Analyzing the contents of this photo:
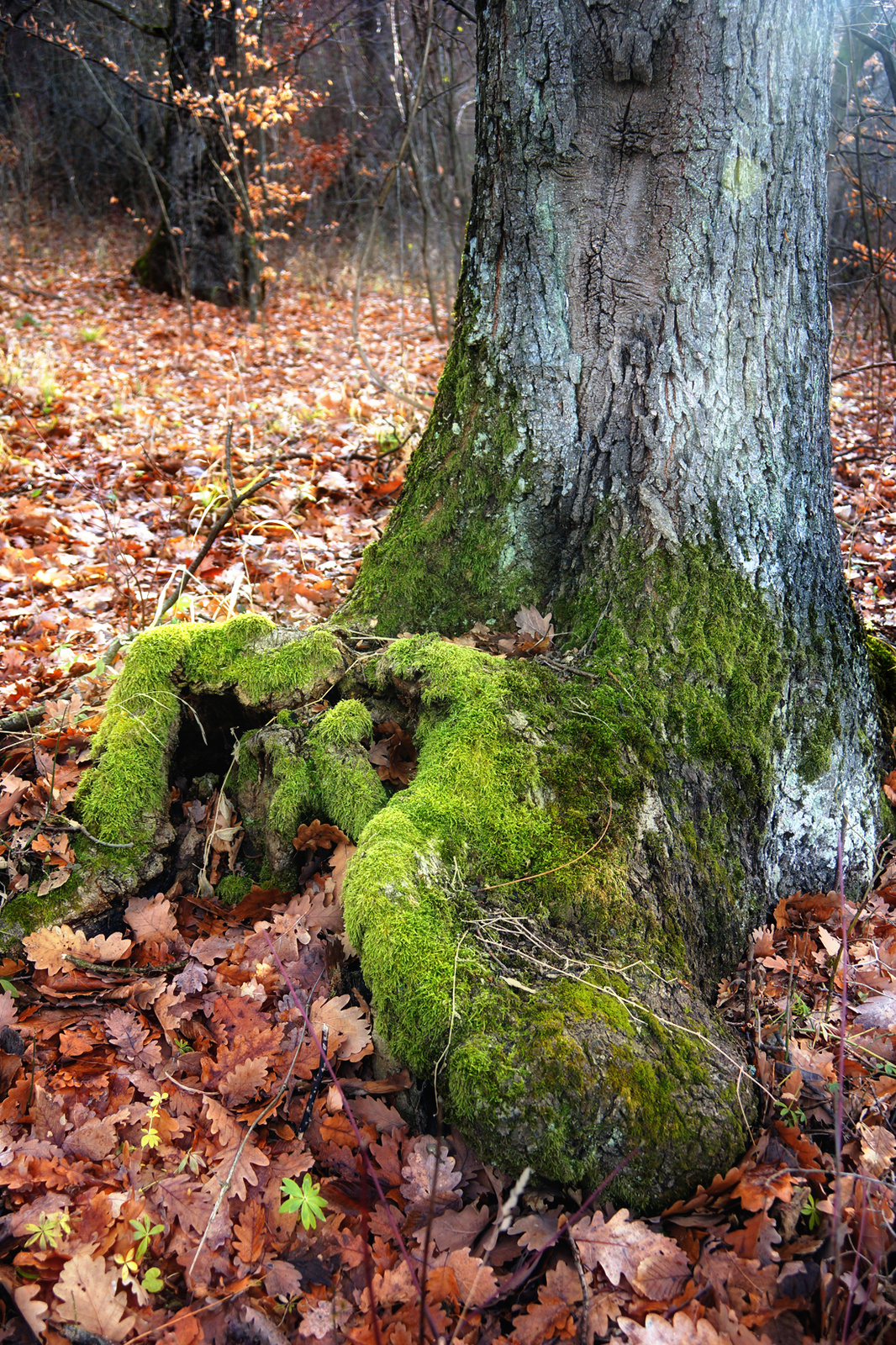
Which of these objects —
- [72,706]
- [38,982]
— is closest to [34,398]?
[72,706]

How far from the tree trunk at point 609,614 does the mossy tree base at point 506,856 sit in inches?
0.5

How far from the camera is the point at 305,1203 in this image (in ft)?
6.00

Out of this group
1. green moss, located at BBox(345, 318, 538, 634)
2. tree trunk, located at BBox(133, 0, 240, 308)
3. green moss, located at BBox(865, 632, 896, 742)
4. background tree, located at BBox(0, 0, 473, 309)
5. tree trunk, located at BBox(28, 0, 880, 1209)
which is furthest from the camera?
tree trunk, located at BBox(133, 0, 240, 308)

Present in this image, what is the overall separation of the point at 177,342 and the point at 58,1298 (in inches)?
448

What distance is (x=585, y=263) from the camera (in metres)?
2.65

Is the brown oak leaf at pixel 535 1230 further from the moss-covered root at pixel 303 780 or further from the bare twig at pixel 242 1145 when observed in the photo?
the moss-covered root at pixel 303 780

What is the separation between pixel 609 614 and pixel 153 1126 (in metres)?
2.05

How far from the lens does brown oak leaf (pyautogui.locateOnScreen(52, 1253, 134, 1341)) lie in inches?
65.2

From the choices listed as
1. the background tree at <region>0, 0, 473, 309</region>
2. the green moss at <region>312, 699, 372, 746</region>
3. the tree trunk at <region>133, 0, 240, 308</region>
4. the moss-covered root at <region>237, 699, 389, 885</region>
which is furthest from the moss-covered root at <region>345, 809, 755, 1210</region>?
the tree trunk at <region>133, 0, 240, 308</region>

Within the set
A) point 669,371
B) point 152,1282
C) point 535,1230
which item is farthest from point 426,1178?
point 669,371

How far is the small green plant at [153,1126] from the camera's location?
1967 mm

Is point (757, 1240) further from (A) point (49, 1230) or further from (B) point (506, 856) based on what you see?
(A) point (49, 1230)

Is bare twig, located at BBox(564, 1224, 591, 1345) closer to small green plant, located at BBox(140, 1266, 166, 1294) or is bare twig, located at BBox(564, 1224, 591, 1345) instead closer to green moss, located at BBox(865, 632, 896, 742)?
small green plant, located at BBox(140, 1266, 166, 1294)

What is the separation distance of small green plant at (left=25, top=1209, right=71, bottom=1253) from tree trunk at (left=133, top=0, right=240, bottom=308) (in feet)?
40.0
